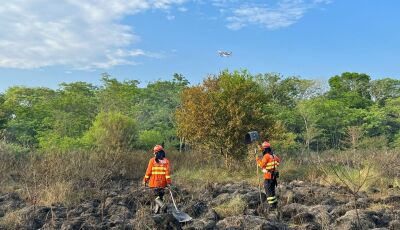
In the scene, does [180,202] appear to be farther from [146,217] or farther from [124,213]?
[146,217]

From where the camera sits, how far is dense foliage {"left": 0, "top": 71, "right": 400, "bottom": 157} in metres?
20.1

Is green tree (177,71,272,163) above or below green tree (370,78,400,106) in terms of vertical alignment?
below

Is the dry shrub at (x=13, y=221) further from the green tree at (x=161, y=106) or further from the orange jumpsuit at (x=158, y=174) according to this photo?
the green tree at (x=161, y=106)

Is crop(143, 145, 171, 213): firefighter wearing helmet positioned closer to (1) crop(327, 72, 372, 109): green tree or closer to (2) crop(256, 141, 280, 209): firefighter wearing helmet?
(2) crop(256, 141, 280, 209): firefighter wearing helmet

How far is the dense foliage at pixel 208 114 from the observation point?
20109mm

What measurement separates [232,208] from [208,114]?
9453 mm

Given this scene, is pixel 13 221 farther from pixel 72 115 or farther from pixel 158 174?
pixel 72 115

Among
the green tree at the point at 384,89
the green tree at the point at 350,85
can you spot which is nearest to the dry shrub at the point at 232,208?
the green tree at the point at 350,85

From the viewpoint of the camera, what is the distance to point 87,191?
12836 millimetres

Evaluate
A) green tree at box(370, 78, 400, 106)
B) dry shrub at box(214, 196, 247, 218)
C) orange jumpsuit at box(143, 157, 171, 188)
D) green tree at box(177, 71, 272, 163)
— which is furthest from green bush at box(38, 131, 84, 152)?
green tree at box(370, 78, 400, 106)

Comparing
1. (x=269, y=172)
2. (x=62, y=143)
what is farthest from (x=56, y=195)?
(x=62, y=143)

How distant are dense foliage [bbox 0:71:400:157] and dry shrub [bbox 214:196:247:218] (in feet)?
19.6

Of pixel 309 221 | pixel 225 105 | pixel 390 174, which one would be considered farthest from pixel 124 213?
pixel 390 174

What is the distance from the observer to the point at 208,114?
1981 cm
